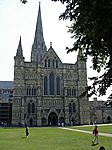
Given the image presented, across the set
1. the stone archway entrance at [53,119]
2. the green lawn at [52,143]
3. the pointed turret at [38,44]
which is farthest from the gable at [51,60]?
the green lawn at [52,143]

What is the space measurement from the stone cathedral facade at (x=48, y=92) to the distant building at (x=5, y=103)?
12.0 m

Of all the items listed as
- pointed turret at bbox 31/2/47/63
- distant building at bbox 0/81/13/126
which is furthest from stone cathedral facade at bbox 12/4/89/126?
pointed turret at bbox 31/2/47/63

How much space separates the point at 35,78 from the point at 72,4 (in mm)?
69876

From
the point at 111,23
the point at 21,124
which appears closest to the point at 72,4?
the point at 111,23

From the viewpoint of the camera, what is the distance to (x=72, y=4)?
7.84 m

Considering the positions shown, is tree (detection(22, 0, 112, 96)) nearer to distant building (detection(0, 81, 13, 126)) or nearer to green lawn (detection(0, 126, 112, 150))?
green lawn (detection(0, 126, 112, 150))

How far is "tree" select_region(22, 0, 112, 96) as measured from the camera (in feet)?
22.4

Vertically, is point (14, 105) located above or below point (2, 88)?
below

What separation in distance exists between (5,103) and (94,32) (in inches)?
3346

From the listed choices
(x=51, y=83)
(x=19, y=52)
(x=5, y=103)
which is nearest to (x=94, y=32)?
(x=51, y=83)

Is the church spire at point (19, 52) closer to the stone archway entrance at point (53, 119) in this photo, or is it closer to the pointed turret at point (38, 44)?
the pointed turret at point (38, 44)

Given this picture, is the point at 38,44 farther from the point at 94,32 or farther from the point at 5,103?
the point at 94,32

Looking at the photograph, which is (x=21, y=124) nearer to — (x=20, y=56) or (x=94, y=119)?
(x=20, y=56)

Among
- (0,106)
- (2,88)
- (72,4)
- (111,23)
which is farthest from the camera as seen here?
(2,88)
